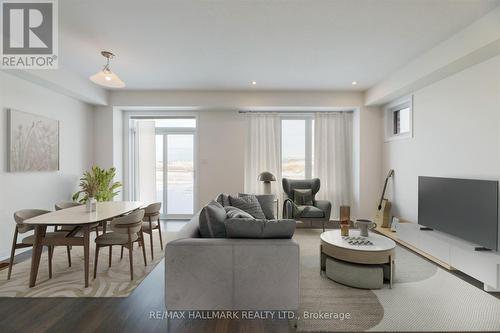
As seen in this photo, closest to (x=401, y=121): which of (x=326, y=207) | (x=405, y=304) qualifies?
(x=326, y=207)

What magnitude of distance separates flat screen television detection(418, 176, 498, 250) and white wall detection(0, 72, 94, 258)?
5.93 metres

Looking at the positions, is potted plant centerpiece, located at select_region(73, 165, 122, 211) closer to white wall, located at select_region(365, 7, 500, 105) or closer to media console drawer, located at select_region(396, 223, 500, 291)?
media console drawer, located at select_region(396, 223, 500, 291)

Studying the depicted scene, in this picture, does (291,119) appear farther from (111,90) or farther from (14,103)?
(14,103)

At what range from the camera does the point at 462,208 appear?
2906mm

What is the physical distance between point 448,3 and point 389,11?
0.50 meters

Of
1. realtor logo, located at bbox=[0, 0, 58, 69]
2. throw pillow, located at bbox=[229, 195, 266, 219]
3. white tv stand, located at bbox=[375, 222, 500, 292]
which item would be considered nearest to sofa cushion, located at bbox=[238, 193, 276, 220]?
throw pillow, located at bbox=[229, 195, 266, 219]

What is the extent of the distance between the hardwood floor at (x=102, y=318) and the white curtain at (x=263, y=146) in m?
3.45

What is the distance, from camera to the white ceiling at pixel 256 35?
236 centimetres

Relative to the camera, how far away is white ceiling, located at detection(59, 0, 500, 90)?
236 centimetres

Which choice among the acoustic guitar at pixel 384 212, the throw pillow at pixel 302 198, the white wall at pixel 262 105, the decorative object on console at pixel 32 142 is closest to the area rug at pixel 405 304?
the acoustic guitar at pixel 384 212

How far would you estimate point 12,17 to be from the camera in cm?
253

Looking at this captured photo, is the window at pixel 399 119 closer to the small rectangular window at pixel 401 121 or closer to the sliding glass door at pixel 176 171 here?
the small rectangular window at pixel 401 121

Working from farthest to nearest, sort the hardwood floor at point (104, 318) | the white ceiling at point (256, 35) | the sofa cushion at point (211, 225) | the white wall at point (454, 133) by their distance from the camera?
the white wall at point (454, 133)
the white ceiling at point (256, 35)
the sofa cushion at point (211, 225)
the hardwood floor at point (104, 318)

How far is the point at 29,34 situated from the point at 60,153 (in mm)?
2113
